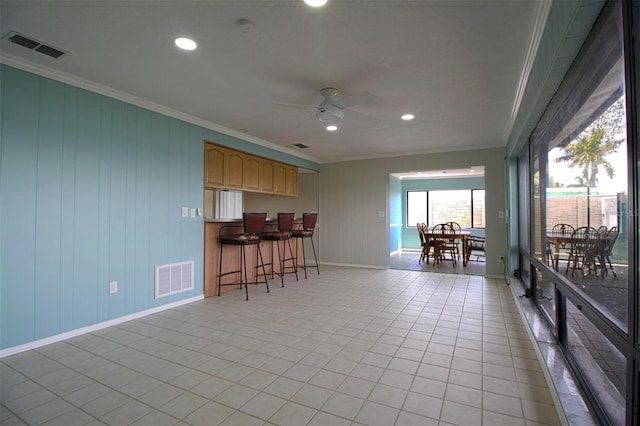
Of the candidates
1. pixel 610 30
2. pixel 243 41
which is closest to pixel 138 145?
pixel 243 41

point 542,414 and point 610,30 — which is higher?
point 610,30

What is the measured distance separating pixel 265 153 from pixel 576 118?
443cm

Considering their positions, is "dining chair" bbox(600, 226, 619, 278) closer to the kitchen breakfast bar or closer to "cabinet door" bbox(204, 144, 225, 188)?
the kitchen breakfast bar

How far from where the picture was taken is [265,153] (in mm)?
5500

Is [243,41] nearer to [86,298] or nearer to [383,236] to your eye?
[86,298]

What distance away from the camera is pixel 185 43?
2311 millimetres

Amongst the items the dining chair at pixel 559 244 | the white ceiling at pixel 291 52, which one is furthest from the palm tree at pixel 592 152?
the white ceiling at pixel 291 52

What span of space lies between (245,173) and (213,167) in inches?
28.2

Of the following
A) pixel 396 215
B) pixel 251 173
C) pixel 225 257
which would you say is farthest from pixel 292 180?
pixel 396 215

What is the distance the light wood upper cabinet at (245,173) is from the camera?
14.6 feet

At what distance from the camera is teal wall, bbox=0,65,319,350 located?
2.51 m

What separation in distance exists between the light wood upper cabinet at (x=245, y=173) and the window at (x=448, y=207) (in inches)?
199

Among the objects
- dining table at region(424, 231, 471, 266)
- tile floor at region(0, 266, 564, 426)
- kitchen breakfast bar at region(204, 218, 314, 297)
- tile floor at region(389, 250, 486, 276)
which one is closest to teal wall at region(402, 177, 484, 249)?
tile floor at region(389, 250, 486, 276)

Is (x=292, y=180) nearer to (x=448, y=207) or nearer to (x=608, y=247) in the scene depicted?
(x=608, y=247)
